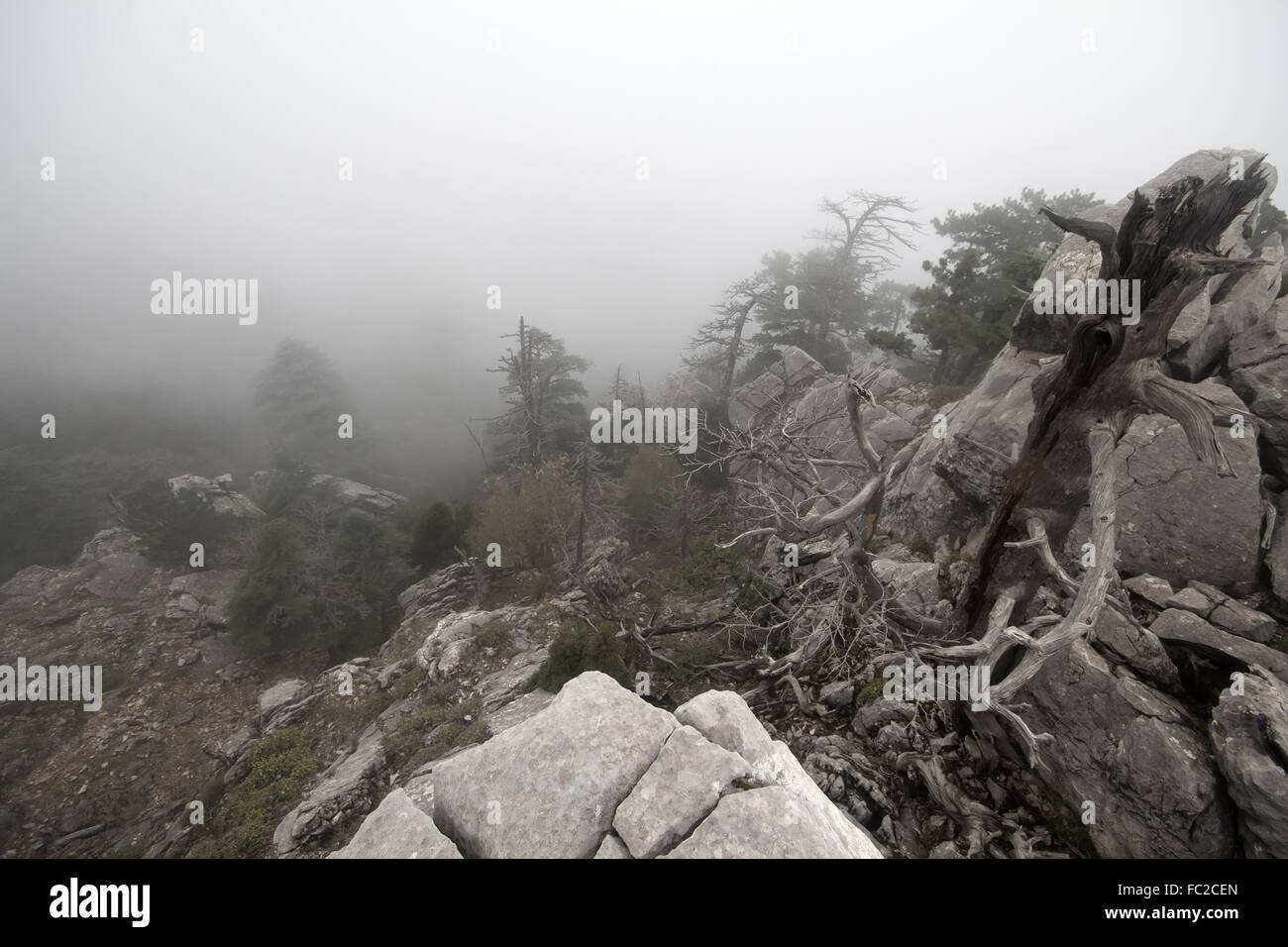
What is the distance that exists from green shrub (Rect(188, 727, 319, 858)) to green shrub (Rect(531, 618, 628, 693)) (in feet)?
19.4

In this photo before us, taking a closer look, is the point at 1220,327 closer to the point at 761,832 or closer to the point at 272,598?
the point at 761,832

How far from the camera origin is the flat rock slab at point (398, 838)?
4.07 metres

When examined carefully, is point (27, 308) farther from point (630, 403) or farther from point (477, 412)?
point (630, 403)

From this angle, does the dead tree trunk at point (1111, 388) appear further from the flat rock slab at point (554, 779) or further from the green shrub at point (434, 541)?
the green shrub at point (434, 541)

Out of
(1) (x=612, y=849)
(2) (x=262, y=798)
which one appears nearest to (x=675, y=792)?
(1) (x=612, y=849)

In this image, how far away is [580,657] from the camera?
411 inches

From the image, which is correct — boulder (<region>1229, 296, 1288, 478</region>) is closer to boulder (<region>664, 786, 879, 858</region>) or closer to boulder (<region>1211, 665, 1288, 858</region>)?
boulder (<region>1211, 665, 1288, 858</region>)

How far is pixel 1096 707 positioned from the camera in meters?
5.87

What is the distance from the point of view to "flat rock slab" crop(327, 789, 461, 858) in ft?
13.4

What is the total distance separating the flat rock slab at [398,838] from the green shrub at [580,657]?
5.81 m

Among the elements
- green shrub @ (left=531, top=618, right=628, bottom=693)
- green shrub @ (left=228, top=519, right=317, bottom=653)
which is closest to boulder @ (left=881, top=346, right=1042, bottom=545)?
green shrub @ (left=531, top=618, right=628, bottom=693)

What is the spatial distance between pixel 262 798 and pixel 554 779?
10.3 meters

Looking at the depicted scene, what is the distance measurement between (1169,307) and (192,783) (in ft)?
83.9
